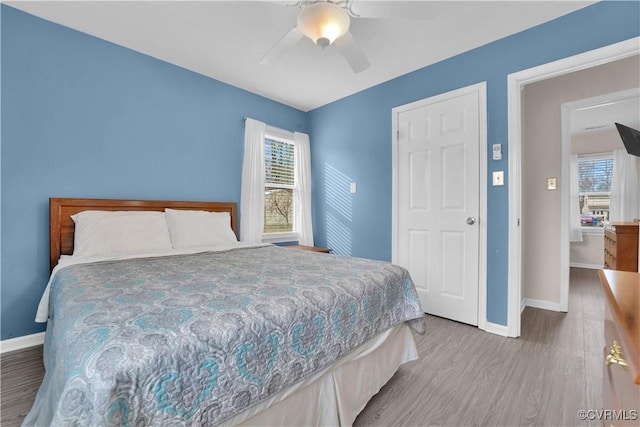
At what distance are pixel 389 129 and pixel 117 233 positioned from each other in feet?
9.32

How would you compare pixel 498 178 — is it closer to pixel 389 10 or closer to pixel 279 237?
pixel 389 10

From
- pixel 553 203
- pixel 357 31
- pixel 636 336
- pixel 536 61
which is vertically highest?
pixel 357 31

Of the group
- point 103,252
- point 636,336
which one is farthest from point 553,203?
point 103,252

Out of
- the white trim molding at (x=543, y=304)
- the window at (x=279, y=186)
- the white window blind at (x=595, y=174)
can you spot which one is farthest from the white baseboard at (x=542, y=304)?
→ the white window blind at (x=595, y=174)

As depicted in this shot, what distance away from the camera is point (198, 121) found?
3.06 meters

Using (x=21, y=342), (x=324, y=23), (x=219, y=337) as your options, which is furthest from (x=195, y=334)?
(x=21, y=342)

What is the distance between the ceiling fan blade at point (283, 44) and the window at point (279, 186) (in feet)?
5.78

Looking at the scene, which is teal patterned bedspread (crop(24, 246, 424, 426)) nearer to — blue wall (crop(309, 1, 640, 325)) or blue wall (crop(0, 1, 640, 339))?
blue wall (crop(0, 1, 640, 339))

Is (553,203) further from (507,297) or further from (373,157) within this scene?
(373,157)

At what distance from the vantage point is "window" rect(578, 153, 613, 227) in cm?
517

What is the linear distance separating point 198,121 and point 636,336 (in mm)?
3401

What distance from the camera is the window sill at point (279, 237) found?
→ 3.71 m

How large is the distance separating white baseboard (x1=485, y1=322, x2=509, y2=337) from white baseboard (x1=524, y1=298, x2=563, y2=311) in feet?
3.58

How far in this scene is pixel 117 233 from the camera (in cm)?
220
